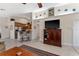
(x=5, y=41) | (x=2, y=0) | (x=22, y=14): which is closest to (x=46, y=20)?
(x=22, y=14)

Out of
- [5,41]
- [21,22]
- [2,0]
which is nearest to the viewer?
[2,0]

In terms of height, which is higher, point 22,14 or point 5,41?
point 22,14

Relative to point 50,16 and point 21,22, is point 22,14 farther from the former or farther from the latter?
point 50,16

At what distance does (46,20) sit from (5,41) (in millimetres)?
1017

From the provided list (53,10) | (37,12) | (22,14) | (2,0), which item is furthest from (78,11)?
(2,0)

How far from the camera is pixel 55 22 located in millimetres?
1561

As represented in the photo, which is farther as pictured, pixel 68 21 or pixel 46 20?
pixel 68 21

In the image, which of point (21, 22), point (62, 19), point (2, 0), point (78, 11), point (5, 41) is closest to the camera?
Answer: point (2, 0)

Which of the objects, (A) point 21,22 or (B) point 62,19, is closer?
(A) point 21,22

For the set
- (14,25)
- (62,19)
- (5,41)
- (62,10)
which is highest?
(62,10)

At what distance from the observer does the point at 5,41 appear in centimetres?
185

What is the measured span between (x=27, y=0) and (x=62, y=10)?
798 mm

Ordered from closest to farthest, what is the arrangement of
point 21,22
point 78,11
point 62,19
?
point 78,11
point 21,22
point 62,19

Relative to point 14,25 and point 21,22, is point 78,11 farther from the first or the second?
point 14,25
